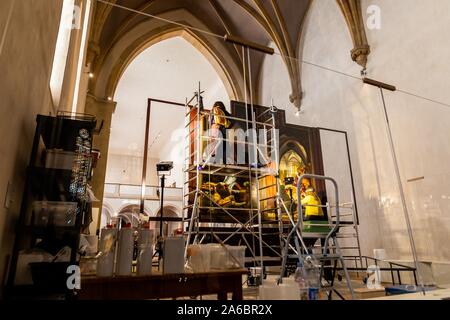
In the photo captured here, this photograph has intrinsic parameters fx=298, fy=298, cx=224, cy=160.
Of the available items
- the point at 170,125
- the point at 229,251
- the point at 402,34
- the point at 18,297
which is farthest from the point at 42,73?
the point at 170,125

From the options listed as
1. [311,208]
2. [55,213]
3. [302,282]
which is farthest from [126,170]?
[302,282]

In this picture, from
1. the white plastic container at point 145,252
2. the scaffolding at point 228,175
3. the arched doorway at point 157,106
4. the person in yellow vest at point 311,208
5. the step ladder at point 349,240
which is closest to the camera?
the white plastic container at point 145,252

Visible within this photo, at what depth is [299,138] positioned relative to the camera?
22.8 ft

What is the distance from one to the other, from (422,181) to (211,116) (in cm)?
381

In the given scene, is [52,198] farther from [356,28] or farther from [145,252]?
[356,28]

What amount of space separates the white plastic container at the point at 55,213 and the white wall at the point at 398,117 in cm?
525

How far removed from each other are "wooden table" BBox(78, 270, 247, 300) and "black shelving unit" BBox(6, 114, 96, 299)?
0.48 ft

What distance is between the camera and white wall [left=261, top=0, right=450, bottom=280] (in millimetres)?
4867

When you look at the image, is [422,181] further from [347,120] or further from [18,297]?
[18,297]

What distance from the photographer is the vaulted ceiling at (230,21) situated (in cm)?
741

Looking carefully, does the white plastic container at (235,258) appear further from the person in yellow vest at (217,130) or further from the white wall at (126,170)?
the white wall at (126,170)

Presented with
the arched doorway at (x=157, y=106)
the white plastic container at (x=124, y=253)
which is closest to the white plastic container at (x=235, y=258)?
the white plastic container at (x=124, y=253)

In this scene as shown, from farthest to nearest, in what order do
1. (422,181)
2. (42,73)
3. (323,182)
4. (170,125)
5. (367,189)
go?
(170,125)
(323,182)
(367,189)
(422,181)
(42,73)

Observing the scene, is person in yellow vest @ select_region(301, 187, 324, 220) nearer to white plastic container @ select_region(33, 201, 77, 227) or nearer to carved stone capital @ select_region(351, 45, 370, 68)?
carved stone capital @ select_region(351, 45, 370, 68)
